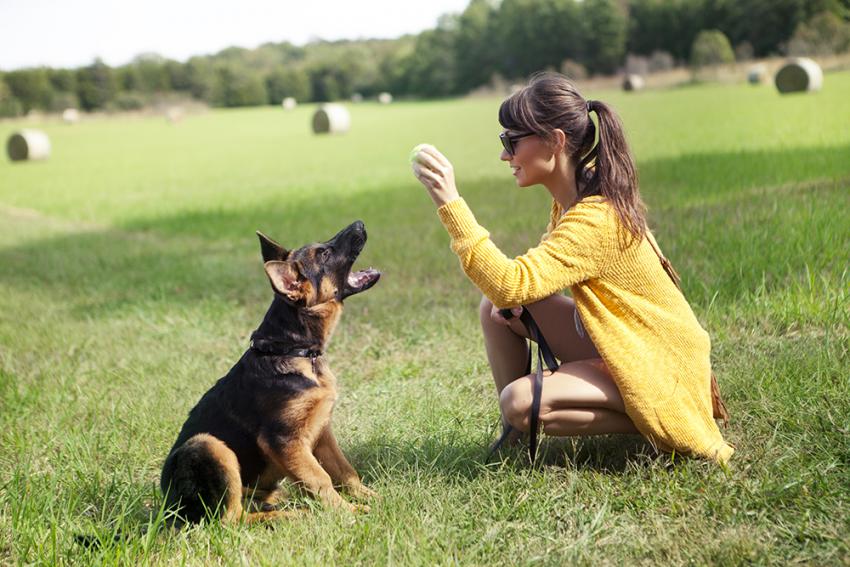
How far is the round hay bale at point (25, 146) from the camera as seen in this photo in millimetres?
27750


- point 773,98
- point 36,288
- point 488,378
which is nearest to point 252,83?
point 773,98

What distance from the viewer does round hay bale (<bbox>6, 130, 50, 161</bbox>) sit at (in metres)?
27.8

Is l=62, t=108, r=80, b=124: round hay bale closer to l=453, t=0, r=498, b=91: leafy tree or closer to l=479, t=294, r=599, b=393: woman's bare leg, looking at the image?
l=453, t=0, r=498, b=91: leafy tree

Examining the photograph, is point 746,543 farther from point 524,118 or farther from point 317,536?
point 524,118

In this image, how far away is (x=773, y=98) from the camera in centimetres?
2248

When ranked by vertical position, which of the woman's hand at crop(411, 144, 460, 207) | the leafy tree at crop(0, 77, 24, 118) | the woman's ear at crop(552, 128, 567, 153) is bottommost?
the woman's hand at crop(411, 144, 460, 207)

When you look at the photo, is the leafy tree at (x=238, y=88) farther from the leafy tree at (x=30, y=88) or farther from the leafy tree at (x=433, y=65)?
the leafy tree at (x=30, y=88)

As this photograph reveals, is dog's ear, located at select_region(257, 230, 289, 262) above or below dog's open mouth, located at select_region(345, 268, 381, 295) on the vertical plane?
above

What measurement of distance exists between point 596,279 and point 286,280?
1.26m

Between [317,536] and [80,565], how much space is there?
0.84 meters

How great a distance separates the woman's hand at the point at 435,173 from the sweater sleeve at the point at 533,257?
0.04 meters

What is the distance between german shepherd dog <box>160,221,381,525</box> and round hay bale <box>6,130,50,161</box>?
2822cm

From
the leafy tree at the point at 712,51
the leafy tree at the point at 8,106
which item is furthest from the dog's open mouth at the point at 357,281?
the leafy tree at the point at 8,106

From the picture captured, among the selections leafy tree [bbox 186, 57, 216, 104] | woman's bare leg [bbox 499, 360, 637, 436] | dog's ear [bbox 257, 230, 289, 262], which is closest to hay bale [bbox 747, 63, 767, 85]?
woman's bare leg [bbox 499, 360, 637, 436]
